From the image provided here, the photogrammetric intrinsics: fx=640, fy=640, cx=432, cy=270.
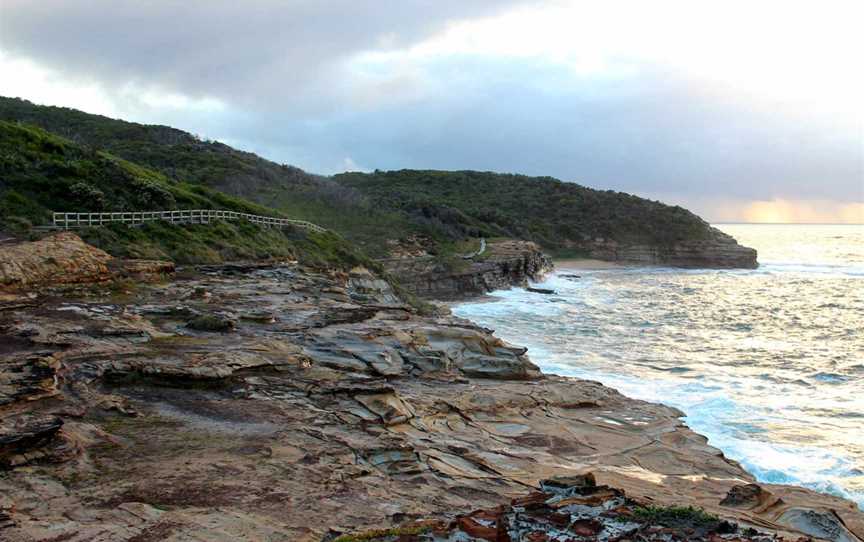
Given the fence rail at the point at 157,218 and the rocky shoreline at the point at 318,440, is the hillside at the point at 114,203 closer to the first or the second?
the fence rail at the point at 157,218

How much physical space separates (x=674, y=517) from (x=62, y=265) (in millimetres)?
20849

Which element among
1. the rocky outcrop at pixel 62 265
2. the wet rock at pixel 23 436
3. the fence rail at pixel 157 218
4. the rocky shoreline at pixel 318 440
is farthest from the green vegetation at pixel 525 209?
the wet rock at pixel 23 436

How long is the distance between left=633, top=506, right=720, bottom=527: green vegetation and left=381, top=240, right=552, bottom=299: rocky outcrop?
140 feet

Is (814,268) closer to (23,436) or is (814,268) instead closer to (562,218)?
(562,218)

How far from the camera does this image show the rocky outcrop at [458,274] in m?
51.5

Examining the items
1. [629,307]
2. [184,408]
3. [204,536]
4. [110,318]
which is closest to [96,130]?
[629,307]

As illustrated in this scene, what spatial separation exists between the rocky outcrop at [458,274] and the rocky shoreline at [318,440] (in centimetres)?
2988

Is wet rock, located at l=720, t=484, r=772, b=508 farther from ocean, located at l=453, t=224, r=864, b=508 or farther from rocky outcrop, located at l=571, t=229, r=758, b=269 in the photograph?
rocky outcrop, located at l=571, t=229, r=758, b=269

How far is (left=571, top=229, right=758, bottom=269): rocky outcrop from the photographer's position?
8569 centimetres

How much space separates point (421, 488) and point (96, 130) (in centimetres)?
8473

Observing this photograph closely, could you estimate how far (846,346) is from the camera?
99.8 feet

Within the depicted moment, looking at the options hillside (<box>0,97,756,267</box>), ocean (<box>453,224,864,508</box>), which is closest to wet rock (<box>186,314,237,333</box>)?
ocean (<box>453,224,864,508</box>)

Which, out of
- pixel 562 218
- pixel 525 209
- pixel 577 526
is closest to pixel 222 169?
pixel 525 209

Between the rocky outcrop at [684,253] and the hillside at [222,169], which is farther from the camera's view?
the rocky outcrop at [684,253]
